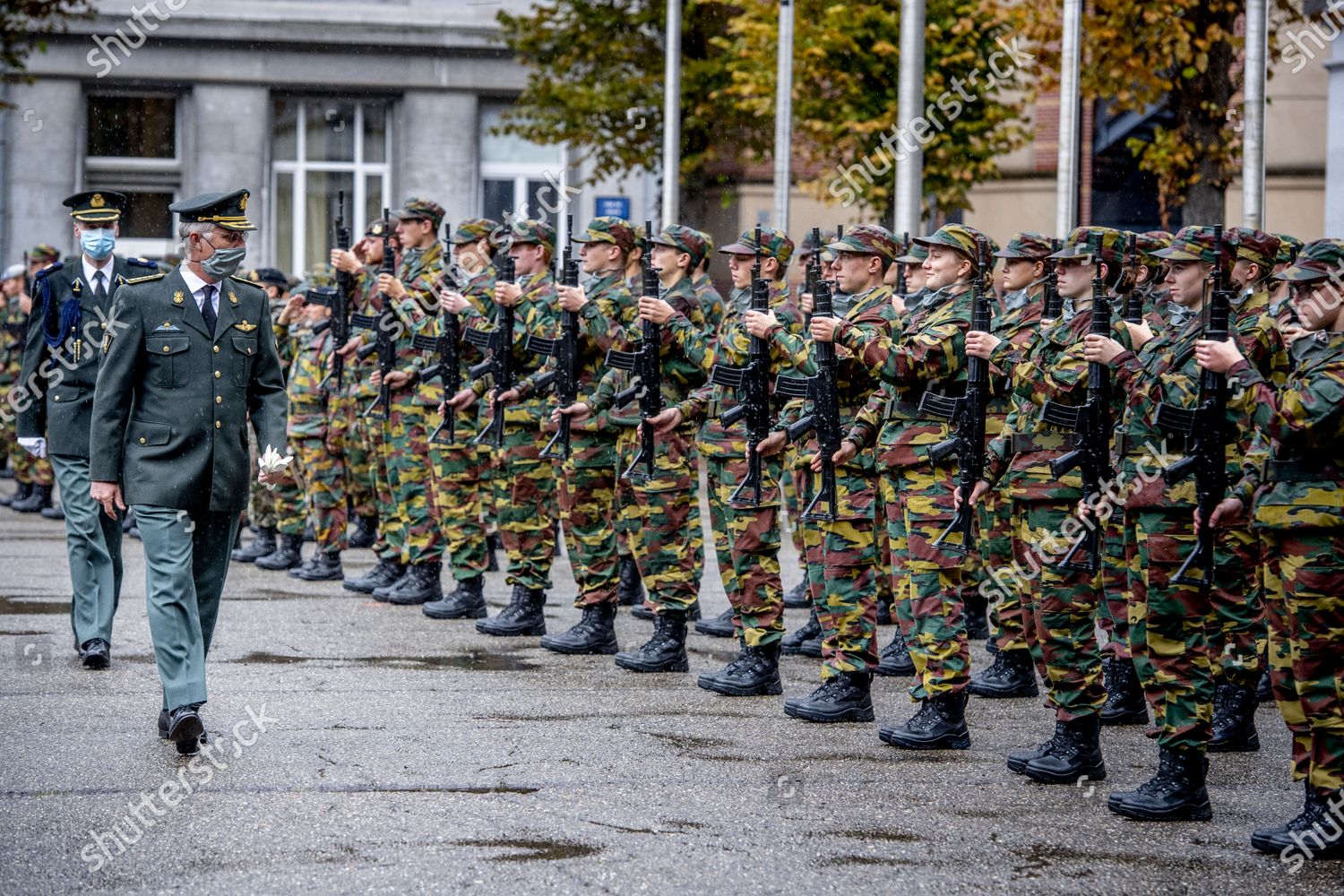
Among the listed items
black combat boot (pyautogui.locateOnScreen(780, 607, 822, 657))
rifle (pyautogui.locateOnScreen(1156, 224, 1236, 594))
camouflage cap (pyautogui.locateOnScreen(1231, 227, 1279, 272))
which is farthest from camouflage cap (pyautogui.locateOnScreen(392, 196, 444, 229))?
rifle (pyautogui.locateOnScreen(1156, 224, 1236, 594))

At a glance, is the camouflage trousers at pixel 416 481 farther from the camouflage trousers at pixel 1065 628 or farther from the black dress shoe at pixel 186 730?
the camouflage trousers at pixel 1065 628

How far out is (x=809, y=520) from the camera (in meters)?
8.19

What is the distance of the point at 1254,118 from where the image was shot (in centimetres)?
1116

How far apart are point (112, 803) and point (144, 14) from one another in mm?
22440

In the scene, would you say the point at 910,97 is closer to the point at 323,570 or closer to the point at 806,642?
the point at 806,642

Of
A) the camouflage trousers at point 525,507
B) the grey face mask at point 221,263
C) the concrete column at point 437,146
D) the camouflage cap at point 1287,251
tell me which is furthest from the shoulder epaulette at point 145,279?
the concrete column at point 437,146

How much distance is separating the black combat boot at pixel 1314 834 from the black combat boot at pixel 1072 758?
0.94 meters

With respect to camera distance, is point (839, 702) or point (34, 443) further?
point (34, 443)

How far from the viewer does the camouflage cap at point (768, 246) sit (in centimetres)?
961

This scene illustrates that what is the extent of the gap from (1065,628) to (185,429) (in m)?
3.54

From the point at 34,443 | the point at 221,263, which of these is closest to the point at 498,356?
the point at 34,443

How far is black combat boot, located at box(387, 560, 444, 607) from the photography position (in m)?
11.2

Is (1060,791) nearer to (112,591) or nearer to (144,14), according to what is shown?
(112,591)

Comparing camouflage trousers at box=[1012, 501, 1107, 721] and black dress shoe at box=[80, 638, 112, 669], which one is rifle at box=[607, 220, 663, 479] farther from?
black dress shoe at box=[80, 638, 112, 669]
